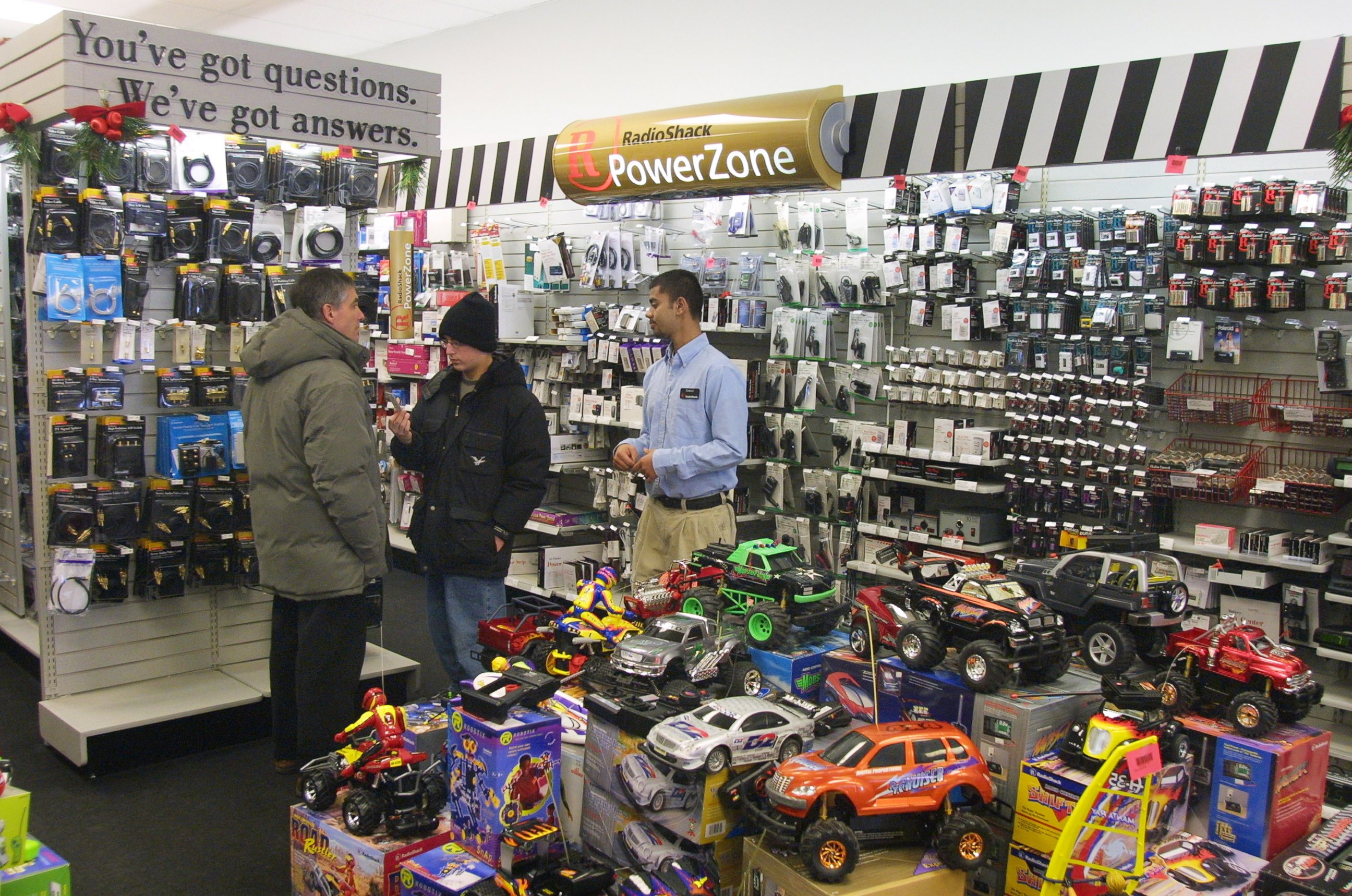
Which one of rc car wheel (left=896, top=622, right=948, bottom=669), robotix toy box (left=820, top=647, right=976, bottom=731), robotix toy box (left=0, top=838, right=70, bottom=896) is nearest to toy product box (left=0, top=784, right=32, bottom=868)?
robotix toy box (left=0, top=838, right=70, bottom=896)

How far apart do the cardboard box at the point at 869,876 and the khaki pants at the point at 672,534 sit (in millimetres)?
1960

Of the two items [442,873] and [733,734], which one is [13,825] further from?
[733,734]

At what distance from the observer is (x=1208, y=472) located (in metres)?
4.46

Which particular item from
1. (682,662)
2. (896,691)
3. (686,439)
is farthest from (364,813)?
(686,439)

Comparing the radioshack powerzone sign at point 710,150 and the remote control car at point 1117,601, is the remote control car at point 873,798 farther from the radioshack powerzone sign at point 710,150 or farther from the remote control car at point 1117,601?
the radioshack powerzone sign at point 710,150

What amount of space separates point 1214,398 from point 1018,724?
119 inches

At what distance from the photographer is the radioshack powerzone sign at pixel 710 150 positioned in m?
4.35

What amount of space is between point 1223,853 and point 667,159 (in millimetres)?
3747

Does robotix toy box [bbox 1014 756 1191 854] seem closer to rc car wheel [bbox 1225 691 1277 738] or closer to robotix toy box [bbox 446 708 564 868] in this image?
rc car wheel [bbox 1225 691 1277 738]

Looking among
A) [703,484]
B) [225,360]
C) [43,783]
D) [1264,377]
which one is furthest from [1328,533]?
[43,783]

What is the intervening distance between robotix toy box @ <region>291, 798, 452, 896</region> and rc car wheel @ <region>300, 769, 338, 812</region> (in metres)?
0.04

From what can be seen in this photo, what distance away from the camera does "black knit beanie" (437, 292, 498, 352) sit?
385 centimetres

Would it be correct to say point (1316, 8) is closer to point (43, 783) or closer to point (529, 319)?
point (529, 319)

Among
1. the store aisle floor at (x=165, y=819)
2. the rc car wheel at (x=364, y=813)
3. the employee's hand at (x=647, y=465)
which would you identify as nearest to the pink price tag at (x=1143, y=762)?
the rc car wheel at (x=364, y=813)
